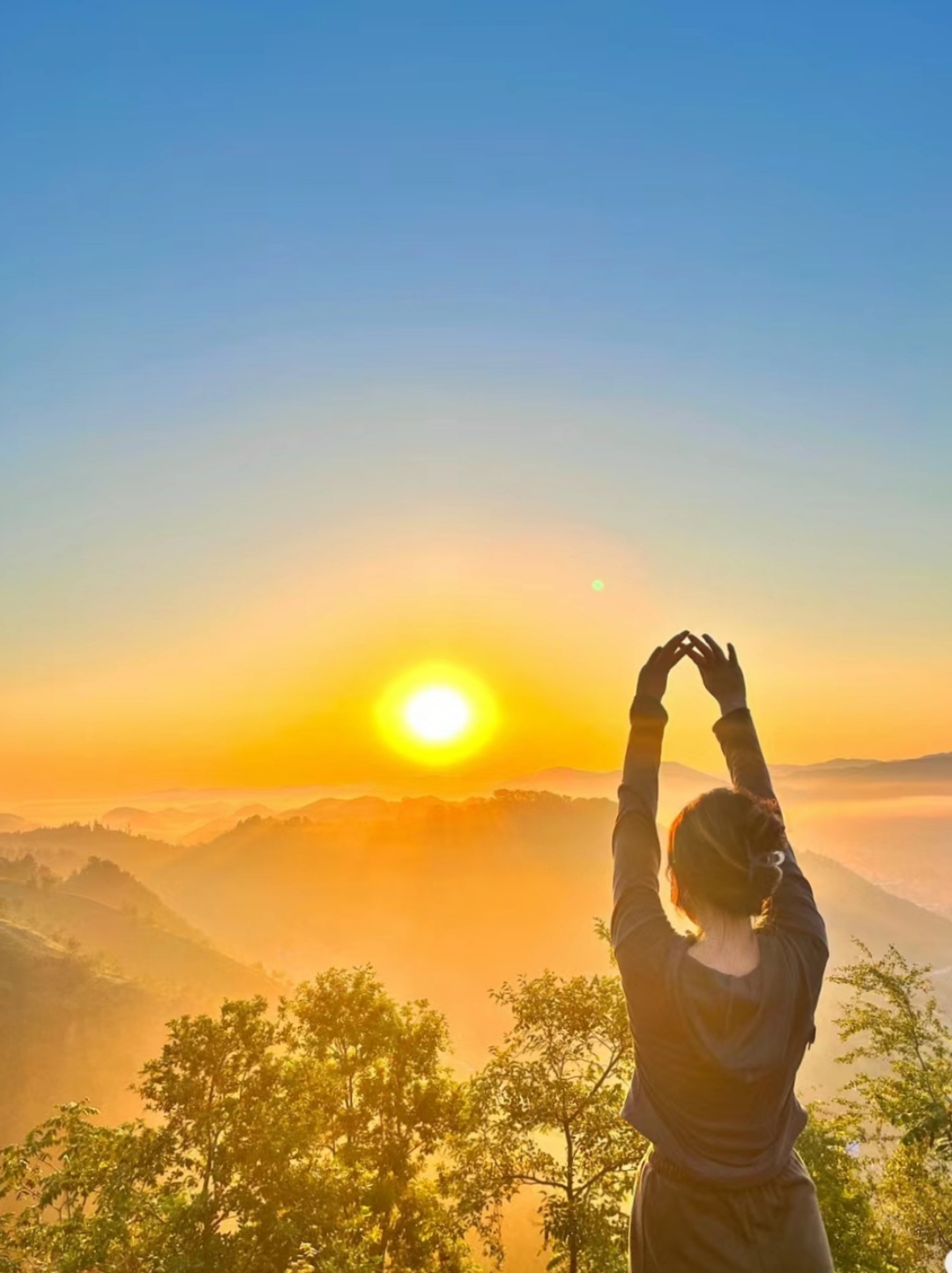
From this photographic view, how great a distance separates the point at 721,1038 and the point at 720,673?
1355mm

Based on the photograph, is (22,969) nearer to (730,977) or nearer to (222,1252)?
(222,1252)

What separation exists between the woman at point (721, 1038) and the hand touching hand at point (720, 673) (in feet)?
2.17

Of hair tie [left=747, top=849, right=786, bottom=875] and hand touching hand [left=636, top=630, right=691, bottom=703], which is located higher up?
hand touching hand [left=636, top=630, right=691, bottom=703]

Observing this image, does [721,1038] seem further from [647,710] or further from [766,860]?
[647,710]

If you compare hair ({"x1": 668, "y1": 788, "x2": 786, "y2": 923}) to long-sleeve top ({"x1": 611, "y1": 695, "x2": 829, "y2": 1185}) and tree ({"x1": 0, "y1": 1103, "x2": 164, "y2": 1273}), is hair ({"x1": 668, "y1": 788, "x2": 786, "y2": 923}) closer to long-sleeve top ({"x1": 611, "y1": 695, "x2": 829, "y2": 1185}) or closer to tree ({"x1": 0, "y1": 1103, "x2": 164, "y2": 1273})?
long-sleeve top ({"x1": 611, "y1": 695, "x2": 829, "y2": 1185})

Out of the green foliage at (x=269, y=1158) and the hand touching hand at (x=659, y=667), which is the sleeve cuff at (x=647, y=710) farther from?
the green foliage at (x=269, y=1158)

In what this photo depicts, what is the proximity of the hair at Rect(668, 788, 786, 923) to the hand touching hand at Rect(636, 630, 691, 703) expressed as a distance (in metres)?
0.55

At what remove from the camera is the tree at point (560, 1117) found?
14.4m

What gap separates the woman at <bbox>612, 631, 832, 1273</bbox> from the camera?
1.83 m

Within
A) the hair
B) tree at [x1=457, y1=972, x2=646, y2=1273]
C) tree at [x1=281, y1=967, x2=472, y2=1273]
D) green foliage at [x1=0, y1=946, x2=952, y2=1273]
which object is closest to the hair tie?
the hair

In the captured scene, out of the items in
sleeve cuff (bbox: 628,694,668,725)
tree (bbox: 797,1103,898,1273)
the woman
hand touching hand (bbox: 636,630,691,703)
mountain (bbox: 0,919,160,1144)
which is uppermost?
mountain (bbox: 0,919,160,1144)

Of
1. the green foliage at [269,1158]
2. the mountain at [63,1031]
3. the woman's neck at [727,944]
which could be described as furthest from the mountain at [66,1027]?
the woman's neck at [727,944]

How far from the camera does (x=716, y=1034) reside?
181 cm

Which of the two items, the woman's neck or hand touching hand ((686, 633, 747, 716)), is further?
hand touching hand ((686, 633, 747, 716))
